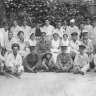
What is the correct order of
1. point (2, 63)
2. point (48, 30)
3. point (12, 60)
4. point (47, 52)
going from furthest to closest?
1. point (48, 30)
2. point (47, 52)
3. point (12, 60)
4. point (2, 63)

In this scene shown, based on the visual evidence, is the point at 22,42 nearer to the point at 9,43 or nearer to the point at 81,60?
the point at 9,43

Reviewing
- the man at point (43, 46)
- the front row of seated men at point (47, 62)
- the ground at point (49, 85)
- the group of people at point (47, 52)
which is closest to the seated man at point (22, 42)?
the group of people at point (47, 52)

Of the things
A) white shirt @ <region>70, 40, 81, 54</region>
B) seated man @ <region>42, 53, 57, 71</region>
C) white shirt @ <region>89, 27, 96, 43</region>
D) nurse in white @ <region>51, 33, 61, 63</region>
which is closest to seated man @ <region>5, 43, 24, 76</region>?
seated man @ <region>42, 53, 57, 71</region>

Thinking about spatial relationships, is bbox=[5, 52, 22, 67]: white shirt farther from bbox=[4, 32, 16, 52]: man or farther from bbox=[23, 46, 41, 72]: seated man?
bbox=[4, 32, 16, 52]: man

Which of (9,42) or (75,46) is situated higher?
(9,42)

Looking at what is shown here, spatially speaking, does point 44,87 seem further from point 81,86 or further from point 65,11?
point 65,11

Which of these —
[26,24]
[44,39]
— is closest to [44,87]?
[44,39]

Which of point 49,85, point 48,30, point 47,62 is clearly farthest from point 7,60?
point 48,30
